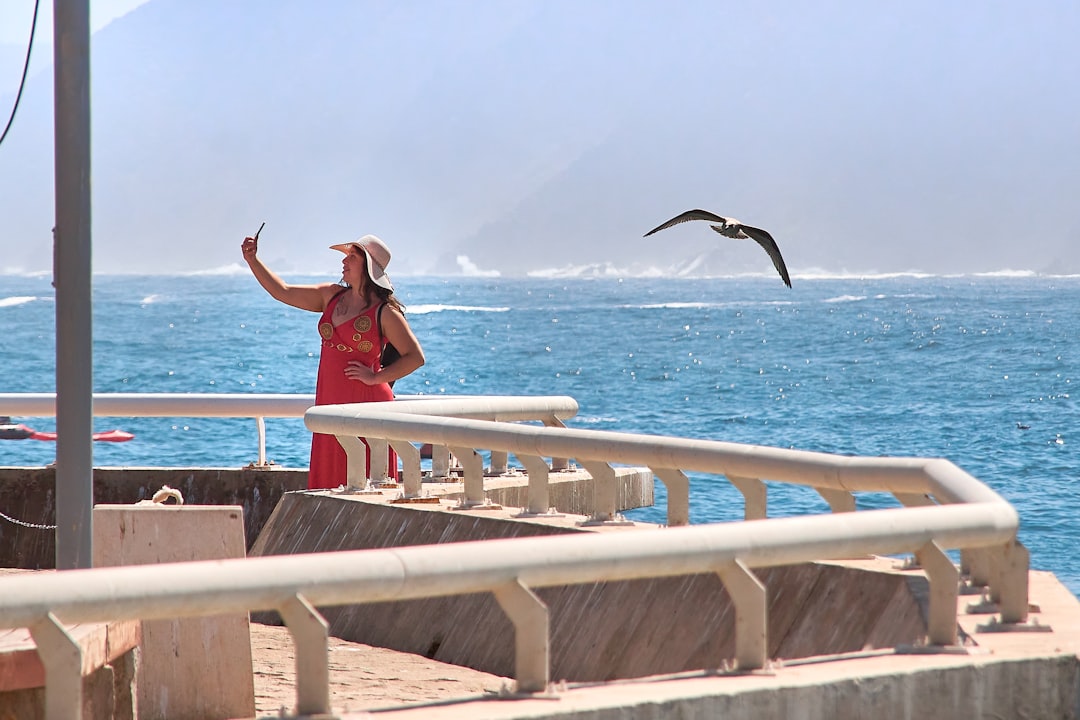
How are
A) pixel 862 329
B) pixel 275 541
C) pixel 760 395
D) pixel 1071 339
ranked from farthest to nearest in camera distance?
pixel 862 329 → pixel 1071 339 → pixel 760 395 → pixel 275 541

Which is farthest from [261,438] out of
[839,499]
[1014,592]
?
[1014,592]

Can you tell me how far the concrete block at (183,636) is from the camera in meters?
5.09

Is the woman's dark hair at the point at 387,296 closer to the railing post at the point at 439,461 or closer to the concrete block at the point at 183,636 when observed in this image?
the railing post at the point at 439,461

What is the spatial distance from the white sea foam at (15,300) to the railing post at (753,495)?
6275 inches

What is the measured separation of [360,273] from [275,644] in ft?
6.13

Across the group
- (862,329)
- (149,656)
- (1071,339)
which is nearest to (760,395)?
(1071,339)

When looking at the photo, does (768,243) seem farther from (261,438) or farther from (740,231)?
(261,438)

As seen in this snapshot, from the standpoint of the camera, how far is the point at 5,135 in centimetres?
952

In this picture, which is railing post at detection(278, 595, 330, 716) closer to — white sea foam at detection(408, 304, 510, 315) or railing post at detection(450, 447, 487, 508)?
railing post at detection(450, 447, 487, 508)

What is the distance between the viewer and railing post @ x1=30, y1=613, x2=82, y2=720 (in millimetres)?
3346

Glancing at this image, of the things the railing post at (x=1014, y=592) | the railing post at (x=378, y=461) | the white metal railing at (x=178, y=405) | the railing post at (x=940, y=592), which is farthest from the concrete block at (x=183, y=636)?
the white metal railing at (x=178, y=405)

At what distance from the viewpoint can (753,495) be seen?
580 cm

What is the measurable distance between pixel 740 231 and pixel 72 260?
3.32 metres

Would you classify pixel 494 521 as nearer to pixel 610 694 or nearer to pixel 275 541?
pixel 275 541
